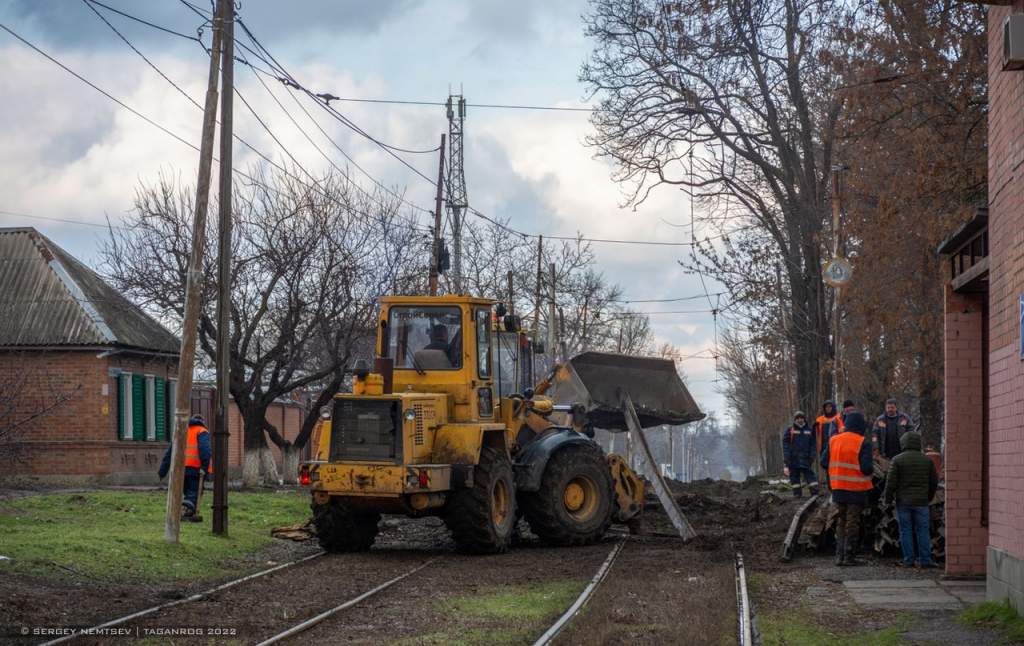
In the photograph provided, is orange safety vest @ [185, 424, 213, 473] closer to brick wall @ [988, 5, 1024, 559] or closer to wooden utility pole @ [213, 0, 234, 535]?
wooden utility pole @ [213, 0, 234, 535]

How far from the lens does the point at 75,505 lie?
65.2 feet

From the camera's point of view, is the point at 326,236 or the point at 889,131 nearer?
the point at 889,131

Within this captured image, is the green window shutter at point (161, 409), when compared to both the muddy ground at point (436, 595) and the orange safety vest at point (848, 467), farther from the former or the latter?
the orange safety vest at point (848, 467)

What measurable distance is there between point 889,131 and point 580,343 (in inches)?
1552

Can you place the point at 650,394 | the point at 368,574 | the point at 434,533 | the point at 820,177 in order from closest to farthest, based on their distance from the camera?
1. the point at 368,574
2. the point at 434,533
3. the point at 650,394
4. the point at 820,177

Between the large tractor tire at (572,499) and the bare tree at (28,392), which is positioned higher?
the bare tree at (28,392)

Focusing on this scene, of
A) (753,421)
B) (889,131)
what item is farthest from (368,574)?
(753,421)

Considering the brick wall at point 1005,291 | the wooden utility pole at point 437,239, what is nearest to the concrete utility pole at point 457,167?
the wooden utility pole at point 437,239

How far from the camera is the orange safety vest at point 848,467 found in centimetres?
1465

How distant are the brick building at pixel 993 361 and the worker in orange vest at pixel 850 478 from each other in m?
1.39

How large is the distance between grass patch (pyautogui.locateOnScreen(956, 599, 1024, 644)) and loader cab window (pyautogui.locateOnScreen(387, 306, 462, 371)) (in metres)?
7.58

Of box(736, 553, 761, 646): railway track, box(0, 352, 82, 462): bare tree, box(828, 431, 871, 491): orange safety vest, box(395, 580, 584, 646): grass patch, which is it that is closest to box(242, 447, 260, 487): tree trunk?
box(0, 352, 82, 462): bare tree

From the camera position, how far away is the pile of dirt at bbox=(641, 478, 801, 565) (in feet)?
54.2

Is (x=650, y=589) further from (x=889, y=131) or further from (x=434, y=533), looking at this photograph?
(x=889, y=131)
